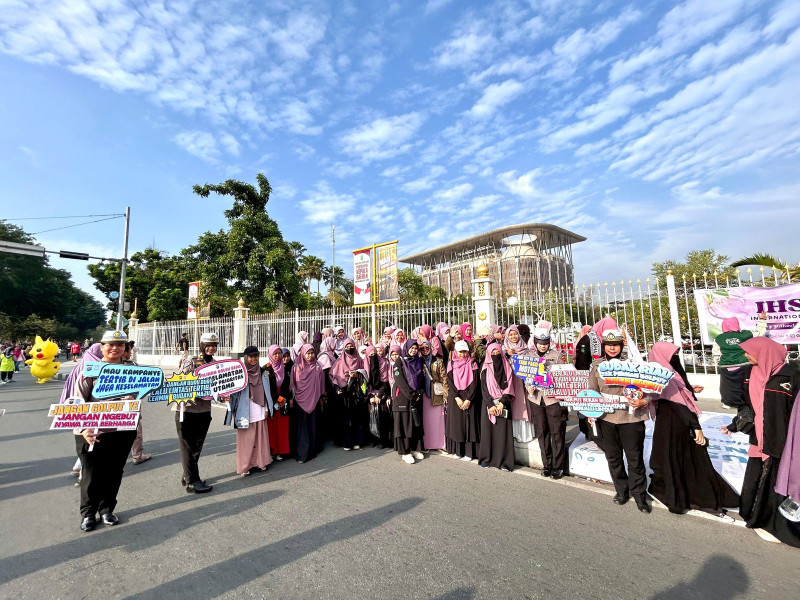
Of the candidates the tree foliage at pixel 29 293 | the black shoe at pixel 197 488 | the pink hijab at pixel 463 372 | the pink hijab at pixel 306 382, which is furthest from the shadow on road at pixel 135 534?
the tree foliage at pixel 29 293

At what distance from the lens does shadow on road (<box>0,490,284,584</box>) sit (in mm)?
2867

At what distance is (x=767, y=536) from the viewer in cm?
304

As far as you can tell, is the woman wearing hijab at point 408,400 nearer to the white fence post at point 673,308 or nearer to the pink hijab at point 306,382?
the pink hijab at point 306,382

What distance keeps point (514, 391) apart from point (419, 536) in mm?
2191

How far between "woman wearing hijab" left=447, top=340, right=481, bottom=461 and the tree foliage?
125 ft

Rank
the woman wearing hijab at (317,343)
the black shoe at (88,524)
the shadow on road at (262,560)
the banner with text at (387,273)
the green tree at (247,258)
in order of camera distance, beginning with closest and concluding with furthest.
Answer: the shadow on road at (262,560) → the black shoe at (88,524) → the woman wearing hijab at (317,343) → the banner with text at (387,273) → the green tree at (247,258)

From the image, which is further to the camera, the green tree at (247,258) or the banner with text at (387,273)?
the green tree at (247,258)

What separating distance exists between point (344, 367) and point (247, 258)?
13478mm

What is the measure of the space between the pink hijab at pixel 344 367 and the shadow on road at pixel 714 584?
13.8ft

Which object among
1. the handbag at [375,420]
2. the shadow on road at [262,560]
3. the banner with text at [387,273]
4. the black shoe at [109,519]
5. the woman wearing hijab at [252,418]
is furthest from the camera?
the banner with text at [387,273]

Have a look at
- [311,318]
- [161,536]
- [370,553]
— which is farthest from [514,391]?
[311,318]

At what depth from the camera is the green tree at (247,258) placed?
56.1 ft

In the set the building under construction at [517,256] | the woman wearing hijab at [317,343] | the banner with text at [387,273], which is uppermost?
→ the building under construction at [517,256]

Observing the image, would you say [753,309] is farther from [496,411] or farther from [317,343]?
[317,343]
